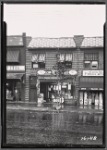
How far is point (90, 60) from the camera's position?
1914cm

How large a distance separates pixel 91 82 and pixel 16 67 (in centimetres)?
640

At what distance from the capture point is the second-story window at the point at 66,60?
18750 millimetres

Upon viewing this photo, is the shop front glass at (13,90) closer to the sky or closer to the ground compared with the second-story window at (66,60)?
closer to the ground

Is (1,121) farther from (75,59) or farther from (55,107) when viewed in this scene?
(75,59)

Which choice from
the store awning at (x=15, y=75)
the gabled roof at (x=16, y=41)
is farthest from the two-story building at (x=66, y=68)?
the gabled roof at (x=16, y=41)

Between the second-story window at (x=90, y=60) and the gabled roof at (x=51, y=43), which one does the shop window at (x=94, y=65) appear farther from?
the gabled roof at (x=51, y=43)

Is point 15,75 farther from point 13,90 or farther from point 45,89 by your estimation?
point 45,89

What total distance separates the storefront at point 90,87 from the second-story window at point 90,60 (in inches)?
18.6

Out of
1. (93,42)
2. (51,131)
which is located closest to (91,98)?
(93,42)

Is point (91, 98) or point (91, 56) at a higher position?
point (91, 56)

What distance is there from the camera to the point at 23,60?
63.0 ft

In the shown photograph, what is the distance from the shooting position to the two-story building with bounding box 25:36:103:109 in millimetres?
17906

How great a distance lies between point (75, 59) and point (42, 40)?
335cm

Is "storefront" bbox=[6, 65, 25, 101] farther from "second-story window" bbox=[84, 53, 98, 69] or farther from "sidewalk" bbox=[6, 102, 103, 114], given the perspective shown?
"second-story window" bbox=[84, 53, 98, 69]
